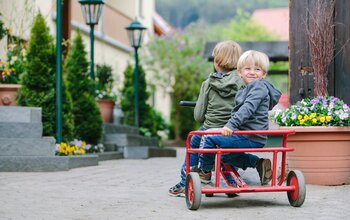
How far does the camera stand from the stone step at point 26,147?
31.5 feet

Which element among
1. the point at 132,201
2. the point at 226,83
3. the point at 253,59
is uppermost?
the point at 253,59

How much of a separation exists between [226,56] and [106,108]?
9500 millimetres

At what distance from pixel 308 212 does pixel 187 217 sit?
984 millimetres

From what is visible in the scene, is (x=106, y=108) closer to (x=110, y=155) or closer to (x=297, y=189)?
(x=110, y=155)

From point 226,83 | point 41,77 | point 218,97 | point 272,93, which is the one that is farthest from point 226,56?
point 41,77

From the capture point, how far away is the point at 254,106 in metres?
6.00

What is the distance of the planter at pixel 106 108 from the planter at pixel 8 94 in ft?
15.8

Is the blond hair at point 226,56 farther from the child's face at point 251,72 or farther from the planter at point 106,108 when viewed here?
the planter at point 106,108

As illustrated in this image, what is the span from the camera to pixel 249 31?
52.0 meters

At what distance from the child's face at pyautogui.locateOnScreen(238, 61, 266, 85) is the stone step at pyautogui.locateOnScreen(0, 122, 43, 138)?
14.8ft

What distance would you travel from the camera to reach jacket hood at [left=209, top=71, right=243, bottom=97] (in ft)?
21.1

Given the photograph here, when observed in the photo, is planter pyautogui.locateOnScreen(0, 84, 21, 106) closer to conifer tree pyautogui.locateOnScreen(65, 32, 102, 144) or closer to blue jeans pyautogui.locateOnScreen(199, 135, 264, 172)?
conifer tree pyautogui.locateOnScreen(65, 32, 102, 144)

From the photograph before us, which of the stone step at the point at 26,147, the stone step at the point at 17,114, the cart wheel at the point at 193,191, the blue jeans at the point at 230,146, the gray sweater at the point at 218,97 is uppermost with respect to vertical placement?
the gray sweater at the point at 218,97

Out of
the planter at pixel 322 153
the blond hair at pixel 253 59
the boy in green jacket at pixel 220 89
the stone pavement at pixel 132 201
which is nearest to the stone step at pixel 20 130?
the stone pavement at pixel 132 201
